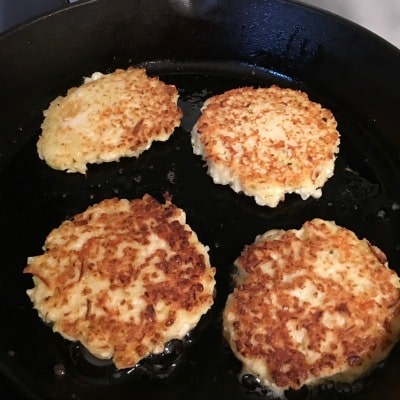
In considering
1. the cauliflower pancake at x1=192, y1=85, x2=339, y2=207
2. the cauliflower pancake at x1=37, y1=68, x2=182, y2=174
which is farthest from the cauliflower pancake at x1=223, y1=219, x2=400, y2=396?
the cauliflower pancake at x1=37, y1=68, x2=182, y2=174

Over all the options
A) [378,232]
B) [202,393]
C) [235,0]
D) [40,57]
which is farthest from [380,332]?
[40,57]

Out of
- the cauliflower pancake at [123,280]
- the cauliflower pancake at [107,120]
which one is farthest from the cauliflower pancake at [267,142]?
the cauliflower pancake at [123,280]

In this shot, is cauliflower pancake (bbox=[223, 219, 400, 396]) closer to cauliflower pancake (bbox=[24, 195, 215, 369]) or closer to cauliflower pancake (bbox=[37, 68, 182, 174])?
cauliflower pancake (bbox=[24, 195, 215, 369])

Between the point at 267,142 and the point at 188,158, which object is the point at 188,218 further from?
the point at 267,142

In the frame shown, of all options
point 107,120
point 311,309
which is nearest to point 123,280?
point 311,309

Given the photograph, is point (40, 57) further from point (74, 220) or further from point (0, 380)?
point (0, 380)

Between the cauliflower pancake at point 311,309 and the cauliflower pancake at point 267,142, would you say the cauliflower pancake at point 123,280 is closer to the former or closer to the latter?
the cauliflower pancake at point 311,309

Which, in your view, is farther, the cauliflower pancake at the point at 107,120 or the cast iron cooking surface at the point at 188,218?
the cauliflower pancake at the point at 107,120
